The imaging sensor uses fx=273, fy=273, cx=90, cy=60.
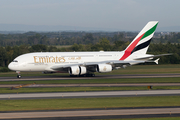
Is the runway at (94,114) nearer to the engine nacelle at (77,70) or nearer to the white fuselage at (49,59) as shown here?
the engine nacelle at (77,70)

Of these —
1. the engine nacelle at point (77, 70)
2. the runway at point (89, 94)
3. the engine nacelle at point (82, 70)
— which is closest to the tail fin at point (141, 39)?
the engine nacelle at point (82, 70)

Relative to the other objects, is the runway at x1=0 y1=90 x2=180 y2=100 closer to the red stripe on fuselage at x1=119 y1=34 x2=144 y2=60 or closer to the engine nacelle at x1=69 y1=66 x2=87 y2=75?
the engine nacelle at x1=69 y1=66 x2=87 y2=75

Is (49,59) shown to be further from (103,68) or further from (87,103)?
(87,103)

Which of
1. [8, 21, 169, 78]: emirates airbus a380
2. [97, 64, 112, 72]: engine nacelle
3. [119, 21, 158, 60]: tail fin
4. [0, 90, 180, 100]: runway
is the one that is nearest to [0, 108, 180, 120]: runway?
[0, 90, 180, 100]: runway

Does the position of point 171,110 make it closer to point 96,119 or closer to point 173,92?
point 96,119

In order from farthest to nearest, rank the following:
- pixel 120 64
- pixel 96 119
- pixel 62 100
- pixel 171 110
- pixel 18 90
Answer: pixel 120 64 < pixel 18 90 < pixel 62 100 < pixel 171 110 < pixel 96 119

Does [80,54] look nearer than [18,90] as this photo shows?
No

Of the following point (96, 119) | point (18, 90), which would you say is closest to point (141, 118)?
point (96, 119)
